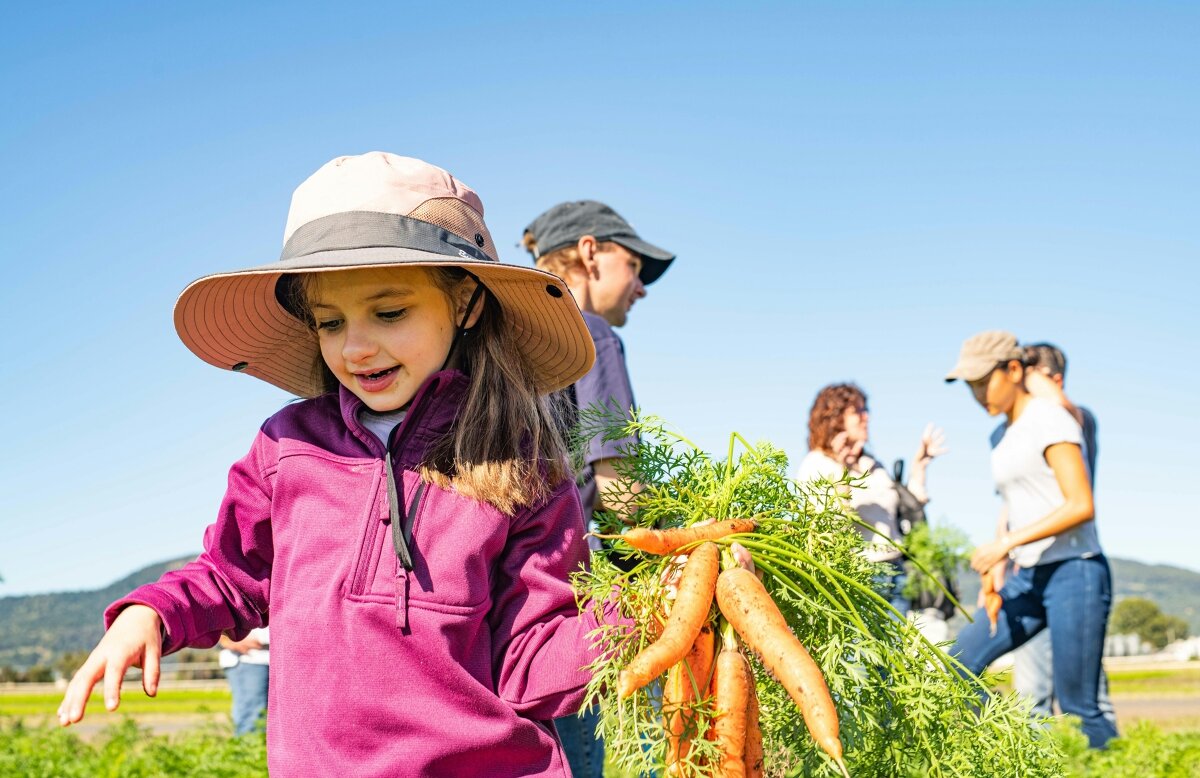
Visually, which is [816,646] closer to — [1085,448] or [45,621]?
[1085,448]

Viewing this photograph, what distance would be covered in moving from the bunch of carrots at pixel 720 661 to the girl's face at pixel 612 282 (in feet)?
6.39

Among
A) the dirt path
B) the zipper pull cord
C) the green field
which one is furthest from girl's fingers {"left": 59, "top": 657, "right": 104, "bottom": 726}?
the green field

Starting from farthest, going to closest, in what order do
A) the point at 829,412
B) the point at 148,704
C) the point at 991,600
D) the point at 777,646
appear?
1. the point at 148,704
2. the point at 829,412
3. the point at 991,600
4. the point at 777,646

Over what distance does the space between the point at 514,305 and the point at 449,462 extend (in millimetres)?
451

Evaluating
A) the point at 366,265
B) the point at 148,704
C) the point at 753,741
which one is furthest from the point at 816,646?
the point at 148,704

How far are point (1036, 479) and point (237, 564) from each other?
4.47 m

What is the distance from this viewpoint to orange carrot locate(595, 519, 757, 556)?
6.55ft

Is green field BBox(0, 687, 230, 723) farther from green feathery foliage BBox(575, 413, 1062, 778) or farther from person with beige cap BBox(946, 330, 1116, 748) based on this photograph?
green feathery foliage BBox(575, 413, 1062, 778)

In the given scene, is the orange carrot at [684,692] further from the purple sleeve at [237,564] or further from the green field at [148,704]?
the green field at [148,704]

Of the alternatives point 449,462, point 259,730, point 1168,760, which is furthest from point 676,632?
point 259,730

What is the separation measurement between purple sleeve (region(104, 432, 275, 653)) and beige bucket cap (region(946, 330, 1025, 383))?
4.55 metres

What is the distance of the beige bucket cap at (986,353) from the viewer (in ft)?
19.2

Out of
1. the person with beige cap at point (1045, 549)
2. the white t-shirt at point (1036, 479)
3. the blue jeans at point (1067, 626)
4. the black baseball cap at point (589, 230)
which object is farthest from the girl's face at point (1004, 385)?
the black baseball cap at point (589, 230)

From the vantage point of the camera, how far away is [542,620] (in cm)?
216
